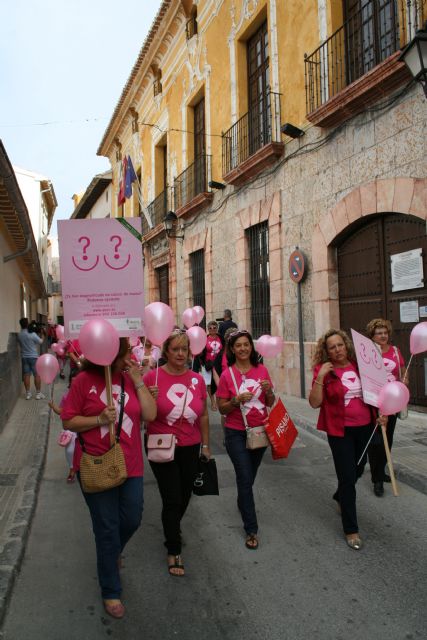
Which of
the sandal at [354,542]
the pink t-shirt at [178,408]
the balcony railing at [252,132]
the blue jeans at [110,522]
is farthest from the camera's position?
the balcony railing at [252,132]

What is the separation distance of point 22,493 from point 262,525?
2179 millimetres

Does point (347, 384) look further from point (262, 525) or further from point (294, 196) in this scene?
point (294, 196)

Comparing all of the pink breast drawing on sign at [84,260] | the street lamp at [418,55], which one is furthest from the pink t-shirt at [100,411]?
the street lamp at [418,55]

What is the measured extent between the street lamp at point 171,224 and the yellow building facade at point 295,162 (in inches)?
1.8

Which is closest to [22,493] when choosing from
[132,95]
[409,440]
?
[409,440]

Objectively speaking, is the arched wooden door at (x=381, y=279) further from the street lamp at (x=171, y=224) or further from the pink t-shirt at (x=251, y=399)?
the street lamp at (x=171, y=224)

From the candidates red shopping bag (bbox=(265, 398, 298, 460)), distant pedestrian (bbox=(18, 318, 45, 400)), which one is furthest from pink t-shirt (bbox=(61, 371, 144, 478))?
distant pedestrian (bbox=(18, 318, 45, 400))

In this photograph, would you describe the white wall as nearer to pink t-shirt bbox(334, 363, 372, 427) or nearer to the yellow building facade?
the yellow building facade

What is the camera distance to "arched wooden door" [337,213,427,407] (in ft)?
23.5

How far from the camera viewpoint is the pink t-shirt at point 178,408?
3248 millimetres

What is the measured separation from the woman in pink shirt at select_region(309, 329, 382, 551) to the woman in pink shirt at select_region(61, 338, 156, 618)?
1.37 meters

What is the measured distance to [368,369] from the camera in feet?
12.0

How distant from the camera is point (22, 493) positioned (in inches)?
177

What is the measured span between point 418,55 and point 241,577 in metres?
5.03
